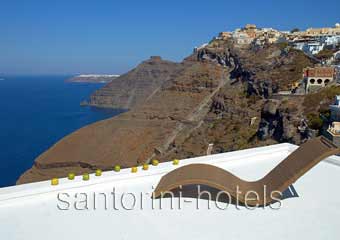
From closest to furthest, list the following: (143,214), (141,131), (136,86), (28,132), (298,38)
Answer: (143,214) < (141,131) < (298,38) < (28,132) < (136,86)

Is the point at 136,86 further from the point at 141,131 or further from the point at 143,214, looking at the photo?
the point at 143,214

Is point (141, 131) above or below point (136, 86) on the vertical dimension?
below

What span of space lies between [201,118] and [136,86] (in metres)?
56.4

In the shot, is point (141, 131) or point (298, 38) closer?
point (141, 131)

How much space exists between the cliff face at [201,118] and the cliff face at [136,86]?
38621 millimetres

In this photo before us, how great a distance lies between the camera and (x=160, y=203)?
4293 mm

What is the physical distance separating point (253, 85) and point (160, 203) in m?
27.7

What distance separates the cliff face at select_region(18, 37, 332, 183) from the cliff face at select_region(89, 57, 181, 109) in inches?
1521

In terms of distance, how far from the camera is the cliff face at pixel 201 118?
25.4 meters

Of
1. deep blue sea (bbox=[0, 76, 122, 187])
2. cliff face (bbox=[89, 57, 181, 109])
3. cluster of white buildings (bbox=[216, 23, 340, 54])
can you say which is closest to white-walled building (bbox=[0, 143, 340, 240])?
deep blue sea (bbox=[0, 76, 122, 187])

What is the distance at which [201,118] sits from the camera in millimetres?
35938

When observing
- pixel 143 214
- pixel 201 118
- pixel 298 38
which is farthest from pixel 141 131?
pixel 143 214

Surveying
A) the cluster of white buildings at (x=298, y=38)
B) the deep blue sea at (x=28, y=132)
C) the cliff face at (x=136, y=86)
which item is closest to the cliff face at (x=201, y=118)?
the cluster of white buildings at (x=298, y=38)

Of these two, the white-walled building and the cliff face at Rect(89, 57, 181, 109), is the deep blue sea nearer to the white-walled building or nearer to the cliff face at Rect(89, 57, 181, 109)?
the cliff face at Rect(89, 57, 181, 109)
